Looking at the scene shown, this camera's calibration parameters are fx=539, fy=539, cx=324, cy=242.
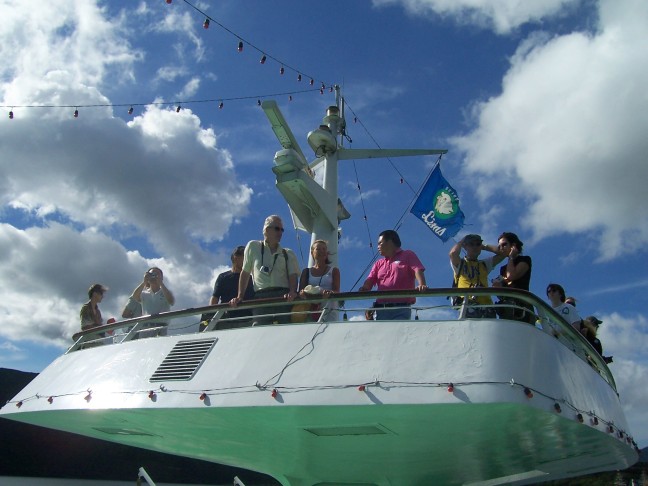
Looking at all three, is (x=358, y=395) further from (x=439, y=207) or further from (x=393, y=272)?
(x=439, y=207)

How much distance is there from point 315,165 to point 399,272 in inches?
233

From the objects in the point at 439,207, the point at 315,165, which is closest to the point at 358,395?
the point at 439,207

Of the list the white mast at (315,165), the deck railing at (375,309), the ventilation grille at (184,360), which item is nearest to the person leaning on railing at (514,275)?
the deck railing at (375,309)

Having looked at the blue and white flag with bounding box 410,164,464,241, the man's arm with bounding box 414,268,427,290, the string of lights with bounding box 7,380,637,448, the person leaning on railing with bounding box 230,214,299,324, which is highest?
the blue and white flag with bounding box 410,164,464,241

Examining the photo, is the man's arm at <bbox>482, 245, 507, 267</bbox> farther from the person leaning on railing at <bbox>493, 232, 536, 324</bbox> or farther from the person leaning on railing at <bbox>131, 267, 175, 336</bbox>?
the person leaning on railing at <bbox>131, 267, 175, 336</bbox>

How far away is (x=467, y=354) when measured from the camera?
13.0ft

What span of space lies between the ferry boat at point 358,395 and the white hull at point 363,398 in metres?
0.01

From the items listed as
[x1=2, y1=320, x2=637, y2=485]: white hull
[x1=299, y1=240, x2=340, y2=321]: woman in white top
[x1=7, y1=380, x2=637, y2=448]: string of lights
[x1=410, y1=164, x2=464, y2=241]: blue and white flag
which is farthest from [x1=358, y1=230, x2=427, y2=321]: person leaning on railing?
[x1=410, y1=164, x2=464, y2=241]: blue and white flag

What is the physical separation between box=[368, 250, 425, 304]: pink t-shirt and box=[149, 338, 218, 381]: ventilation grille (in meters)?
1.72

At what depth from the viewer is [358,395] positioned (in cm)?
393

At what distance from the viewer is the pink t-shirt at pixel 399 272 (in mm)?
5270

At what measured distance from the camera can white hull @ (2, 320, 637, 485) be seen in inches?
153

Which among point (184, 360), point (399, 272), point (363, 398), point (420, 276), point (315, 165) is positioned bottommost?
point (363, 398)

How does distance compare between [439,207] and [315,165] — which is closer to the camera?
[439,207]
